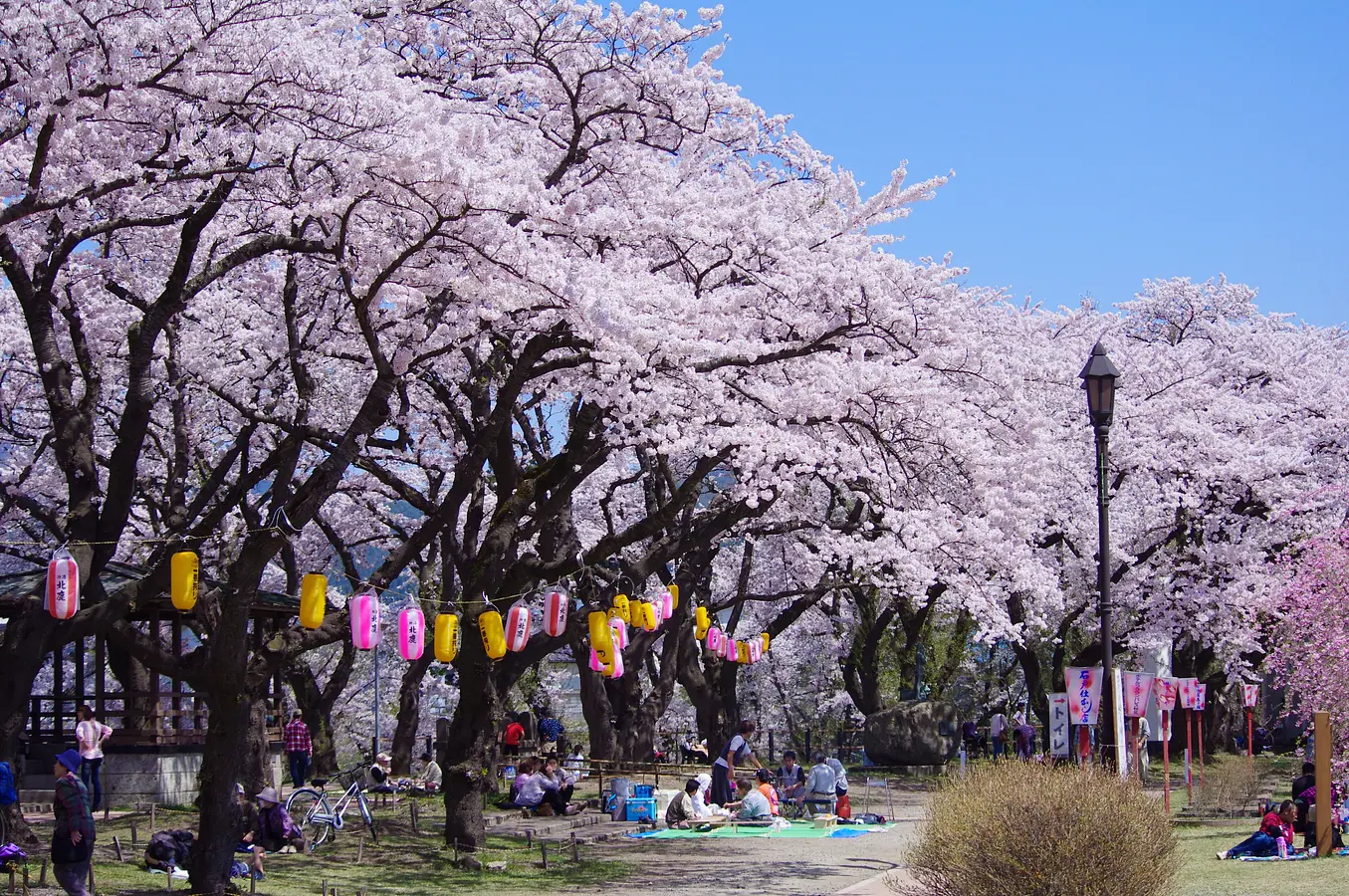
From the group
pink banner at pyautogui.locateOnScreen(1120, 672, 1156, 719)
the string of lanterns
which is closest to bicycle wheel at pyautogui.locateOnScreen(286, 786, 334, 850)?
the string of lanterns

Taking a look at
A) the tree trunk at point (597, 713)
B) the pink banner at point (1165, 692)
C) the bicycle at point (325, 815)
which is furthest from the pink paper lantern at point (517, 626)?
the pink banner at point (1165, 692)

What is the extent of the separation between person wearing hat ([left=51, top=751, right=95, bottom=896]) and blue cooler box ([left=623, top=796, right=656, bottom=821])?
1064cm

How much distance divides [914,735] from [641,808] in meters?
11.8

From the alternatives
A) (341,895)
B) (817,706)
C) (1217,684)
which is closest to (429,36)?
(341,895)

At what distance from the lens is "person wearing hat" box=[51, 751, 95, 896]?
1066 centimetres

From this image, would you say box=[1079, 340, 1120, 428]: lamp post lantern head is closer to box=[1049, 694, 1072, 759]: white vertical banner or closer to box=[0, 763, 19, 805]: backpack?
box=[1049, 694, 1072, 759]: white vertical banner

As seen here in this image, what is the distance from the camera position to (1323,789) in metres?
14.6

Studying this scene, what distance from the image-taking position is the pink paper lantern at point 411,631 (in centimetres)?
1420

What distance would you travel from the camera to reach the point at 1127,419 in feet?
91.4

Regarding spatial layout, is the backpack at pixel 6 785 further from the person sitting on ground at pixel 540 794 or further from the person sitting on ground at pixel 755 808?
the person sitting on ground at pixel 755 808

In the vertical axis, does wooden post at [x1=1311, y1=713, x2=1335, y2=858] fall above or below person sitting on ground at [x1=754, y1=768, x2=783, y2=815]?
above

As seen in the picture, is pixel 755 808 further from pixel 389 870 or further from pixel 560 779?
pixel 389 870

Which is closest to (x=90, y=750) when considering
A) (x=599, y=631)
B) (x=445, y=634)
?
(x=445, y=634)

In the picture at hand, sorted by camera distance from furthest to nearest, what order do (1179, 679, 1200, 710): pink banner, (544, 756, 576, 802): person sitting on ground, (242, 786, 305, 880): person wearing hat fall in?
(1179, 679, 1200, 710): pink banner < (544, 756, 576, 802): person sitting on ground < (242, 786, 305, 880): person wearing hat
